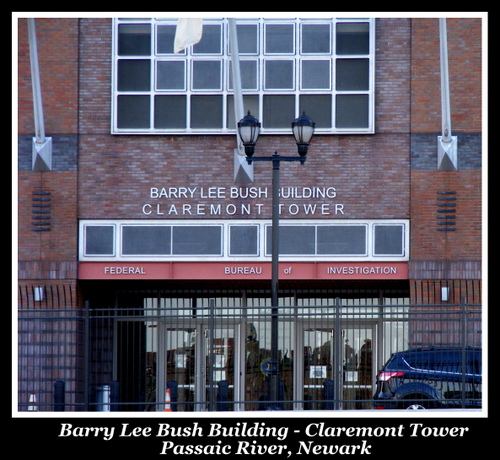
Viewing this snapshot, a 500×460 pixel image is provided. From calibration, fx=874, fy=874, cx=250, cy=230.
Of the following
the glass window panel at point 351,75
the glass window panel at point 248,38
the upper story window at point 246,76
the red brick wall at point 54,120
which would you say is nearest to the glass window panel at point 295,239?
the upper story window at point 246,76

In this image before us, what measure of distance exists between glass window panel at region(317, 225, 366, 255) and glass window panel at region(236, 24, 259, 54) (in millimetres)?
4331

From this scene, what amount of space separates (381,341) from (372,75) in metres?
5.88

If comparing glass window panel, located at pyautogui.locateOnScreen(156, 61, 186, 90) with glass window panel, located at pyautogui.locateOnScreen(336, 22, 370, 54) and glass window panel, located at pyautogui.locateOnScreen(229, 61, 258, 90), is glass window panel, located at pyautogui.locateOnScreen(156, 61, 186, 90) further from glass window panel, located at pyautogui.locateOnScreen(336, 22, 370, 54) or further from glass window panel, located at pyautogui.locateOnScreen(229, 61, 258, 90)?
glass window panel, located at pyautogui.locateOnScreen(336, 22, 370, 54)

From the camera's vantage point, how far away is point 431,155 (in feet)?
63.4

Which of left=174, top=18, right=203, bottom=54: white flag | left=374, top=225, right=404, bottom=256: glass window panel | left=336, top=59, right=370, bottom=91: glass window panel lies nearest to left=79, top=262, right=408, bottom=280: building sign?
left=374, top=225, right=404, bottom=256: glass window panel

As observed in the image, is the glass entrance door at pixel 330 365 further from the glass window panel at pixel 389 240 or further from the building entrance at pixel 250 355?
the glass window panel at pixel 389 240

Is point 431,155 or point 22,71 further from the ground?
point 22,71

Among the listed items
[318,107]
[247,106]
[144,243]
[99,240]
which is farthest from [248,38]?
[99,240]

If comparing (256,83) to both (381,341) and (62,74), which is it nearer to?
(62,74)

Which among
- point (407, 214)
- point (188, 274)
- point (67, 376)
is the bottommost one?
point (67, 376)

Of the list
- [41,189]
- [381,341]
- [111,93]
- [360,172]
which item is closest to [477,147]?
[360,172]

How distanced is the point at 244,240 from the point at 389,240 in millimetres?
3226

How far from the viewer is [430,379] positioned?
14.6 metres

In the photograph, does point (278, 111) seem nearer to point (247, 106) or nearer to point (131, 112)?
point (247, 106)
